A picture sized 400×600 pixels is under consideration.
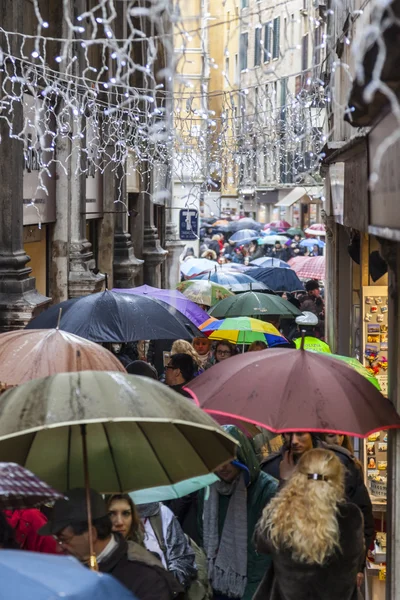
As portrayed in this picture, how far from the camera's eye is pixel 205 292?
17.0m

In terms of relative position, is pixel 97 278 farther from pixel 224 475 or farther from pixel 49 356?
pixel 224 475

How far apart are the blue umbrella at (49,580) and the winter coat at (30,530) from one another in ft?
8.11

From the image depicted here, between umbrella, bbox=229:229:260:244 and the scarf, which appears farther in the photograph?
umbrella, bbox=229:229:260:244

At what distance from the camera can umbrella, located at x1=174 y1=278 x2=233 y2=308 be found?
664 inches

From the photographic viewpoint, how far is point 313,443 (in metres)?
6.71

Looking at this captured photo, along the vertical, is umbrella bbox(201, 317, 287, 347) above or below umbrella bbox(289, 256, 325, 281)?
below

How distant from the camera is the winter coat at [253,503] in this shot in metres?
6.11

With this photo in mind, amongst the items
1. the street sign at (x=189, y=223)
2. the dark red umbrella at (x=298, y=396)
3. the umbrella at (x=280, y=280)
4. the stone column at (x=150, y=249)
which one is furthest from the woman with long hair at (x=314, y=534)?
the stone column at (x=150, y=249)

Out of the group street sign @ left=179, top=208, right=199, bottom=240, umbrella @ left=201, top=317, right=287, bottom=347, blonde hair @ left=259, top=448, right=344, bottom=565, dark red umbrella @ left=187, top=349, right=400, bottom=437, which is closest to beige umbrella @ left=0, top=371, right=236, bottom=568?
blonde hair @ left=259, top=448, right=344, bottom=565

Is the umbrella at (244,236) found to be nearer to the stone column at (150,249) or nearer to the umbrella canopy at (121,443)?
the stone column at (150,249)

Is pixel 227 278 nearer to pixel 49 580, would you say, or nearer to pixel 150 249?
pixel 150 249

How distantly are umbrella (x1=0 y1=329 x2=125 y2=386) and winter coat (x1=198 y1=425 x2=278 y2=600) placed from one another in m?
1.34

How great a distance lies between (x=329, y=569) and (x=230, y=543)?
1.15 meters

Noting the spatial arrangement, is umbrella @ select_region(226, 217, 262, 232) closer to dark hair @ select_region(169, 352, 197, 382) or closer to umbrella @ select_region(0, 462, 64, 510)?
dark hair @ select_region(169, 352, 197, 382)
